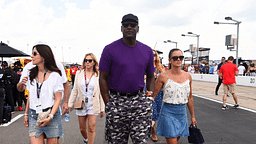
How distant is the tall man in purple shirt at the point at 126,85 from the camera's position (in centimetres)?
226

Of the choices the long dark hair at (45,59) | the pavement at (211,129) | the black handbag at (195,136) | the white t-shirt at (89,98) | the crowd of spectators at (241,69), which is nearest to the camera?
the long dark hair at (45,59)

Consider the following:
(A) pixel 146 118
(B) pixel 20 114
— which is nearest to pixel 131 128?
(A) pixel 146 118

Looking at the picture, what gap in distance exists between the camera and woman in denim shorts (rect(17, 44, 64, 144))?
250 centimetres

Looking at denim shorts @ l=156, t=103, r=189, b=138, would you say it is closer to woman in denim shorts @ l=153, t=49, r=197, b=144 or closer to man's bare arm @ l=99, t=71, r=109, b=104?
woman in denim shorts @ l=153, t=49, r=197, b=144

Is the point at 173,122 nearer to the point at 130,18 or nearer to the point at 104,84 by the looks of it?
the point at 104,84

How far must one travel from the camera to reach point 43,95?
2.52 m

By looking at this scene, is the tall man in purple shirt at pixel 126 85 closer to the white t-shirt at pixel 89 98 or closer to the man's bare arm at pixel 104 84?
the man's bare arm at pixel 104 84

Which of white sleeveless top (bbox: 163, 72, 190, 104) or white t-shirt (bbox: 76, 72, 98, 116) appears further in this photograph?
white t-shirt (bbox: 76, 72, 98, 116)

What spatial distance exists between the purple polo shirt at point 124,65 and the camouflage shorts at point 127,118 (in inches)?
5.0

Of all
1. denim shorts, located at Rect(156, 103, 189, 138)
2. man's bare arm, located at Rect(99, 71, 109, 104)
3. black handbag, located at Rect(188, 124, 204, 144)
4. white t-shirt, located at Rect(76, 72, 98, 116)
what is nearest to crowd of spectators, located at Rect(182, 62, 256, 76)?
white t-shirt, located at Rect(76, 72, 98, 116)

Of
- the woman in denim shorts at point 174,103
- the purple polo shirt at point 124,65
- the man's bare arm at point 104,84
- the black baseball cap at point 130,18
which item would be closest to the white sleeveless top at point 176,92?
the woman in denim shorts at point 174,103

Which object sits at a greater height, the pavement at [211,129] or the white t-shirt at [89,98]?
the white t-shirt at [89,98]

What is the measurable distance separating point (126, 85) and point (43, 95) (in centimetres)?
102

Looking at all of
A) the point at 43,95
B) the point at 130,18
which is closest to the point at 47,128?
the point at 43,95
